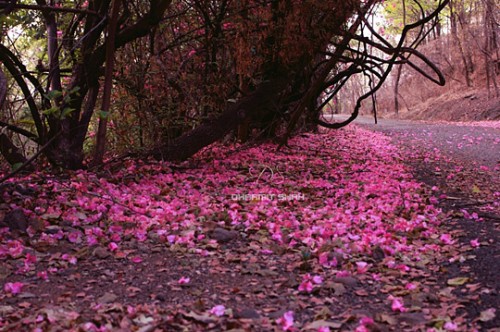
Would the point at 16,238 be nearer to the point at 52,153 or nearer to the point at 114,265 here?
the point at 114,265

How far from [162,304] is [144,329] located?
406mm

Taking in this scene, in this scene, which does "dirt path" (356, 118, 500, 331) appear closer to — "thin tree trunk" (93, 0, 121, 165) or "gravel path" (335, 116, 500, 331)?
"gravel path" (335, 116, 500, 331)

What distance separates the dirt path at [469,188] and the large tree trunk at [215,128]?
2205mm

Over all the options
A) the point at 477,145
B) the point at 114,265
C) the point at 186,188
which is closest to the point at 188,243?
the point at 114,265

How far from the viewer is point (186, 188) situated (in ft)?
17.0

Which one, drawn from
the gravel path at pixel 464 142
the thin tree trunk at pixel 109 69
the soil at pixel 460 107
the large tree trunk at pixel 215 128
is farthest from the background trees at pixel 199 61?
the soil at pixel 460 107

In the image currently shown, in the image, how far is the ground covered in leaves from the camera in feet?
8.26

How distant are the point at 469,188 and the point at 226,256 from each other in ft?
10.9

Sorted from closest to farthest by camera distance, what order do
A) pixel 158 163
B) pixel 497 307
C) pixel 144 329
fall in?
1. pixel 144 329
2. pixel 497 307
3. pixel 158 163

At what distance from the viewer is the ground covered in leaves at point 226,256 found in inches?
99.1

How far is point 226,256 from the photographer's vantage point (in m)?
3.42

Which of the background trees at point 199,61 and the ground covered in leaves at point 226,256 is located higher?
the background trees at point 199,61

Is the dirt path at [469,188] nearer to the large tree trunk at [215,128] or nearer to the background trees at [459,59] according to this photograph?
the large tree trunk at [215,128]

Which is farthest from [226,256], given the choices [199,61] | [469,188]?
[199,61]
